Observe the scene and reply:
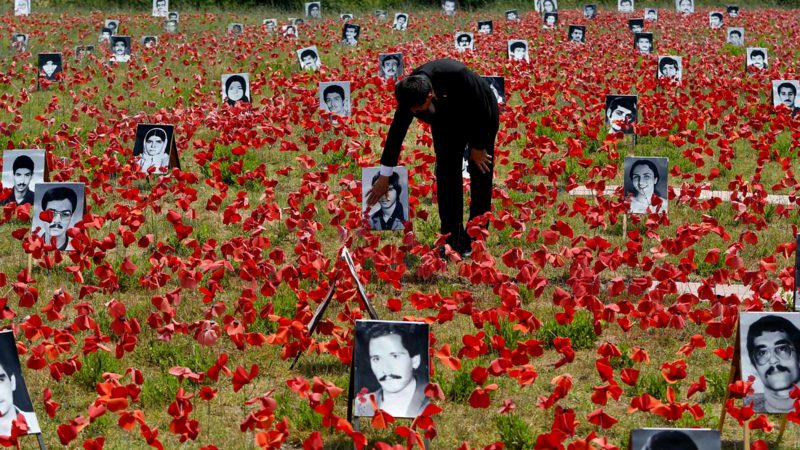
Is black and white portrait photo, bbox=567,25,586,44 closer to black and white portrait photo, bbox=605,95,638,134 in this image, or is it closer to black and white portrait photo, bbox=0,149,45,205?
black and white portrait photo, bbox=605,95,638,134

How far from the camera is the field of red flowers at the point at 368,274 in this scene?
4.10m

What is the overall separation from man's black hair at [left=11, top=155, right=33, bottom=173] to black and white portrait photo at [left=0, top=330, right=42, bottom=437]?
13.4ft

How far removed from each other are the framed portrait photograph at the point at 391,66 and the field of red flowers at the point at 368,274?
2.93 feet

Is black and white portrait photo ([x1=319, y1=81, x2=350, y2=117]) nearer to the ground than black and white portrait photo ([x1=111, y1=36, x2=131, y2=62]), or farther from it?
nearer to the ground

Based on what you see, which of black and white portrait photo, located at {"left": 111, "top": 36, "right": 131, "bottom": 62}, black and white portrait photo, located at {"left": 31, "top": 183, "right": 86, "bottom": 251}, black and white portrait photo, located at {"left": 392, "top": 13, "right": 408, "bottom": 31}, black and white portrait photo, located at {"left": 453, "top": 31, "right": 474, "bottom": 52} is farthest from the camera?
black and white portrait photo, located at {"left": 392, "top": 13, "right": 408, "bottom": 31}

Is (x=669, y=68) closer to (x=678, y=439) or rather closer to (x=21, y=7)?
(x=678, y=439)

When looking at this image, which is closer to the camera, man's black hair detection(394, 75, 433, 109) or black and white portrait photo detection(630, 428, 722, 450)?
black and white portrait photo detection(630, 428, 722, 450)

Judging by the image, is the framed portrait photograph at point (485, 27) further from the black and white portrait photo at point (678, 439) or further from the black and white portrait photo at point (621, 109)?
the black and white portrait photo at point (678, 439)

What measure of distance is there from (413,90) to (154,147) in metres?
3.67

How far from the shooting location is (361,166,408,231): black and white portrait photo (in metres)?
6.66

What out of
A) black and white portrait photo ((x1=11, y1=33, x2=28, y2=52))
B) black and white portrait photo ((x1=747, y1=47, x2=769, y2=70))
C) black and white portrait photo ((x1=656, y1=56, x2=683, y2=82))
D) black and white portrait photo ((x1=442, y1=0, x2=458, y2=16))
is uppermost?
black and white portrait photo ((x1=442, y1=0, x2=458, y2=16))

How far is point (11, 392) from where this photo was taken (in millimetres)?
3625

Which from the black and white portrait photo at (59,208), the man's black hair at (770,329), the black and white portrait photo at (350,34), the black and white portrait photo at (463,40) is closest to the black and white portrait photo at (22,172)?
the black and white portrait photo at (59,208)

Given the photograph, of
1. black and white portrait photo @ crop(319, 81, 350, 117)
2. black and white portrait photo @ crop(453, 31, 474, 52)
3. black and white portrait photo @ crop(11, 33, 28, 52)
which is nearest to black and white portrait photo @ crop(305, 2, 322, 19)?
black and white portrait photo @ crop(453, 31, 474, 52)
